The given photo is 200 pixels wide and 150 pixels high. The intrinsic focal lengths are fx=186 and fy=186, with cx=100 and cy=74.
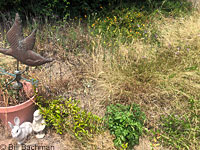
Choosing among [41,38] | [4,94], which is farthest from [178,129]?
[41,38]

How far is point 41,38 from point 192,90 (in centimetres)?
259

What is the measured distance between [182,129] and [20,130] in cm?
179

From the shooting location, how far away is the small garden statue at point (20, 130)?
1.89 metres

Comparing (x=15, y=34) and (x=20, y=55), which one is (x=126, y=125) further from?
(x=15, y=34)

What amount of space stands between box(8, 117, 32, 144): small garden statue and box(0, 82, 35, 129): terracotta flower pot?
0.11m

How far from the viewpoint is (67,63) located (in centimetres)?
311

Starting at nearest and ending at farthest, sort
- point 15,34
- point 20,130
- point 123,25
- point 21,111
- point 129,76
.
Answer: point 15,34, point 20,130, point 21,111, point 129,76, point 123,25

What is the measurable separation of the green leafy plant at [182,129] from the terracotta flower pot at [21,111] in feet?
4.93

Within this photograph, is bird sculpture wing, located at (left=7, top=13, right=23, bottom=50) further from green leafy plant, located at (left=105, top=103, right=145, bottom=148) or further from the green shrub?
the green shrub

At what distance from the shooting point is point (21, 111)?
81.1 inches

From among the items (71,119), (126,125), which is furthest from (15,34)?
(126,125)

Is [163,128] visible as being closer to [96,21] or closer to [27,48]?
[27,48]

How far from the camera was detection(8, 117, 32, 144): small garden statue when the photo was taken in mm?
→ 1894

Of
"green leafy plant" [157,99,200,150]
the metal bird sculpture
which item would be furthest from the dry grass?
the metal bird sculpture
